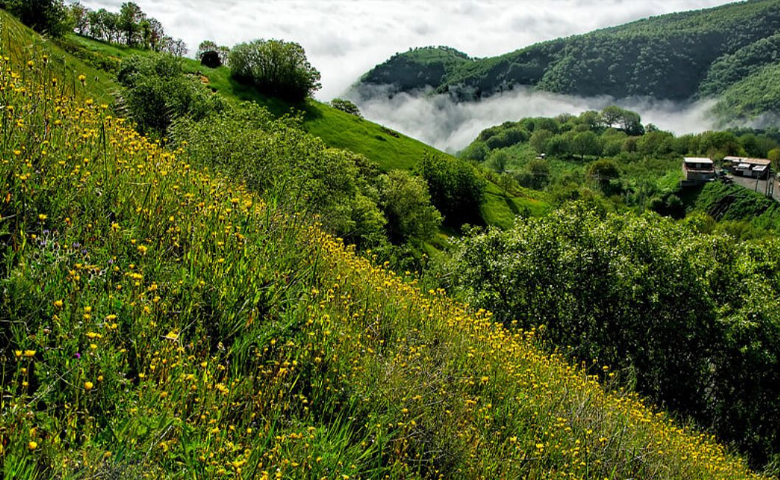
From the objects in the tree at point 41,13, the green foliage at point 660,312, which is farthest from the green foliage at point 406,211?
the green foliage at point 660,312

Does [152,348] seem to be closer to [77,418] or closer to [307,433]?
[77,418]

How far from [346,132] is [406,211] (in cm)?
2574

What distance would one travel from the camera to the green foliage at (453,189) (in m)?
88.7

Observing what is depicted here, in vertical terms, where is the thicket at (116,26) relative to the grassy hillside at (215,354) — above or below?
above

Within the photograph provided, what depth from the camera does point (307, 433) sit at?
357 centimetres

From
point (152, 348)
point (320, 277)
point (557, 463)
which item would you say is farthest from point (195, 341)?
point (557, 463)

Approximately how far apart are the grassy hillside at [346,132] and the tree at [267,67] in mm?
2281

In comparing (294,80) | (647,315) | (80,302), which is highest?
(294,80)

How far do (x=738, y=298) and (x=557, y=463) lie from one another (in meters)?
21.9

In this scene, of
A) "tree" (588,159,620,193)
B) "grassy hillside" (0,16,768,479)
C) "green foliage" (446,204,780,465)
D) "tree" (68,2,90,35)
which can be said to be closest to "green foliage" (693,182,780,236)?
"tree" (588,159,620,193)

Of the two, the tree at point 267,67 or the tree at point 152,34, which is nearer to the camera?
the tree at point 267,67

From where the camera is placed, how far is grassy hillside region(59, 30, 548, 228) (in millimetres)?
81438

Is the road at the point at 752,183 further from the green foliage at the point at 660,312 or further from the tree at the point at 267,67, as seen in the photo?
the green foliage at the point at 660,312

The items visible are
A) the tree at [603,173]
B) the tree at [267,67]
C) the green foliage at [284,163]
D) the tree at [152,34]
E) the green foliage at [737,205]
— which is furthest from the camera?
the tree at [603,173]
